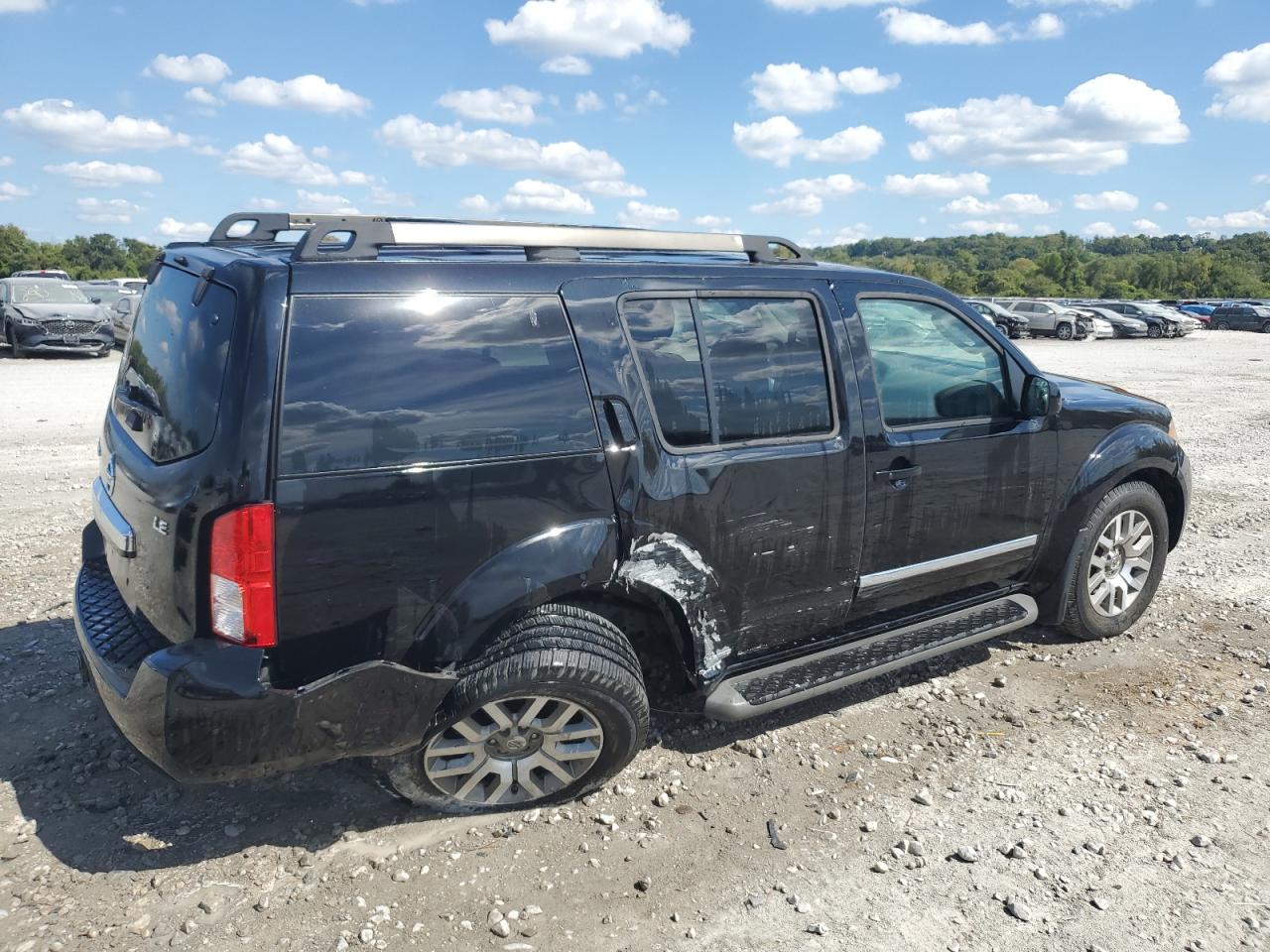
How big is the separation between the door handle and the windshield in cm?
2051

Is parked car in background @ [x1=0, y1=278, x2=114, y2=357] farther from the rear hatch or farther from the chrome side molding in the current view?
the chrome side molding

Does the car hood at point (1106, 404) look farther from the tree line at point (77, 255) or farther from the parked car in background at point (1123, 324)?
the tree line at point (77, 255)

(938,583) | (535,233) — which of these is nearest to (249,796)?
(535,233)

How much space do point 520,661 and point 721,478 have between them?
97 centimetres

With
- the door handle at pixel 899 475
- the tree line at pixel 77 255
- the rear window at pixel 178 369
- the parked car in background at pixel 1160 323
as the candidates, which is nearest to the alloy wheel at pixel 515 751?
the rear window at pixel 178 369

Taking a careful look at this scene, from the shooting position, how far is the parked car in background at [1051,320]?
3828 centimetres

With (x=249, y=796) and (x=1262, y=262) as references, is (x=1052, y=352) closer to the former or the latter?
(x=249, y=796)

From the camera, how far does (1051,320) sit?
3831 cm

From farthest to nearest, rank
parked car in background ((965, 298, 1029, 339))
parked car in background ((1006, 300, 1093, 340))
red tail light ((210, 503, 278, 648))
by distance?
parked car in background ((1006, 300, 1093, 340))
parked car in background ((965, 298, 1029, 339))
red tail light ((210, 503, 278, 648))

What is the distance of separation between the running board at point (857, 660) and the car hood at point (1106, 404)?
976mm

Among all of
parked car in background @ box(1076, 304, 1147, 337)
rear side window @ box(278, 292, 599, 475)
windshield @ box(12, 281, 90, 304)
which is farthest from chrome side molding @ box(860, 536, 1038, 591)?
parked car in background @ box(1076, 304, 1147, 337)

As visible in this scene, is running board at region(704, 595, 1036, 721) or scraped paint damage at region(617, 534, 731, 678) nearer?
scraped paint damage at region(617, 534, 731, 678)

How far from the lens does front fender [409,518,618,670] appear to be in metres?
2.89

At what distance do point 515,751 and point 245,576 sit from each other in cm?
111
